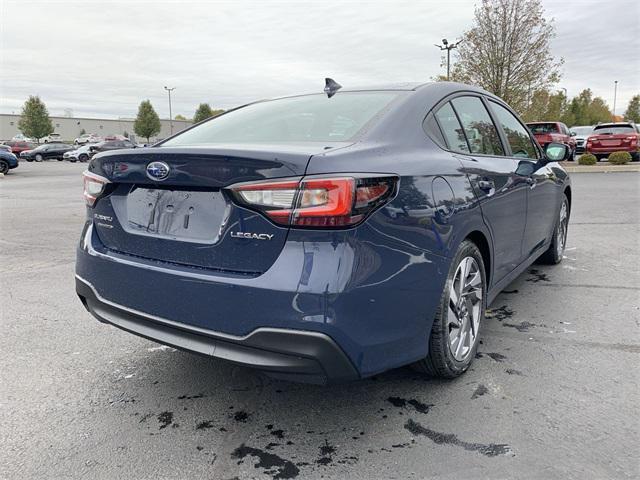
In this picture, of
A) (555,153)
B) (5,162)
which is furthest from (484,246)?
(5,162)

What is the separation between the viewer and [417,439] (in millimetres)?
2346

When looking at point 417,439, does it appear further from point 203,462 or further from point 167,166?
point 167,166

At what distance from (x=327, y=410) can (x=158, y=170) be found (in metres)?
1.40

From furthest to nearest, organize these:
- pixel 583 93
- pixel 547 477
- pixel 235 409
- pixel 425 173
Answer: pixel 583 93 < pixel 235 409 < pixel 425 173 < pixel 547 477

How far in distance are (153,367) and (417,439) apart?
1630 mm

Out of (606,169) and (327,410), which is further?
(606,169)

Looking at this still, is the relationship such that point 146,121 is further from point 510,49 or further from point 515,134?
point 515,134

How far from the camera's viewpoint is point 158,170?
2.35 metres

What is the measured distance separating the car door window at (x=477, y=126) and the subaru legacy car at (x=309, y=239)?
110mm

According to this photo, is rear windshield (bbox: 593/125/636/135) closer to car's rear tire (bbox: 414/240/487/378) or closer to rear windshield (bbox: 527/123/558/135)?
rear windshield (bbox: 527/123/558/135)

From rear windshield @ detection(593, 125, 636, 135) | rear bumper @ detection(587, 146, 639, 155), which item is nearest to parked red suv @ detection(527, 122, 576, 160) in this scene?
rear bumper @ detection(587, 146, 639, 155)

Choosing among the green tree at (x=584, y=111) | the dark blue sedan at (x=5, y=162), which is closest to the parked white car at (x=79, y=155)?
the dark blue sedan at (x=5, y=162)

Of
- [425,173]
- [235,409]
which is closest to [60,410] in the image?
[235,409]

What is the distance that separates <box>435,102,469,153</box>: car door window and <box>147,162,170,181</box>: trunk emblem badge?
4.83ft
